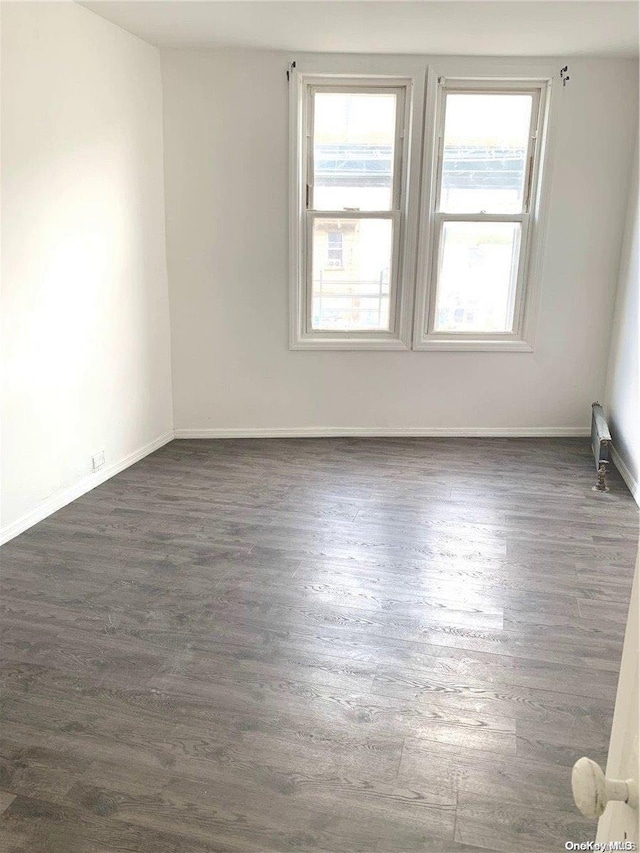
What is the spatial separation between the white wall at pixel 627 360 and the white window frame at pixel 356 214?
56.4 inches

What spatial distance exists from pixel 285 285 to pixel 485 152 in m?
1.65

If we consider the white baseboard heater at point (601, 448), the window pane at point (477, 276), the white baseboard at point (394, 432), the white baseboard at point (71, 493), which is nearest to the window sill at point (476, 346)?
the window pane at point (477, 276)

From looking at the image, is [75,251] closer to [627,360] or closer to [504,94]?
[504,94]

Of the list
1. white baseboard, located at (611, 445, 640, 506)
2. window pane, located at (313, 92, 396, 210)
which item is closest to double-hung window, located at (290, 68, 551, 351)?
window pane, located at (313, 92, 396, 210)

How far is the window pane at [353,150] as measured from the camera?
4555 mm

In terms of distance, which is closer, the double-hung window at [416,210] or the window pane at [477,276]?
the double-hung window at [416,210]

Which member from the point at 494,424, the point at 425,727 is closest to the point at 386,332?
the point at 494,424

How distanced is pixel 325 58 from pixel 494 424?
9.17 ft

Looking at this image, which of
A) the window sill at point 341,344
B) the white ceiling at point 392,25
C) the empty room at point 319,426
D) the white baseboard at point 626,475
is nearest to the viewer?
the empty room at point 319,426

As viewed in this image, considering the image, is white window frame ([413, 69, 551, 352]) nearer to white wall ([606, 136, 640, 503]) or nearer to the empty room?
the empty room

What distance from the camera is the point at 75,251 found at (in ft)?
12.0

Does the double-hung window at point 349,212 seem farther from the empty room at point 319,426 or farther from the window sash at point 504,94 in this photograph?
the window sash at point 504,94

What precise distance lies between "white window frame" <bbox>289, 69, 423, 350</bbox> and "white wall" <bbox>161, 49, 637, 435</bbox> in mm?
85

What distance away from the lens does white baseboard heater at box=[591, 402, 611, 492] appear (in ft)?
13.2
